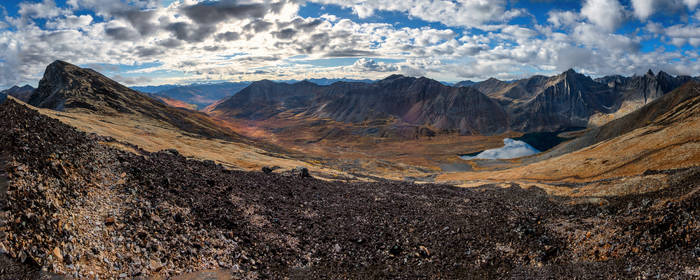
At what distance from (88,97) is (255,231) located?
125m

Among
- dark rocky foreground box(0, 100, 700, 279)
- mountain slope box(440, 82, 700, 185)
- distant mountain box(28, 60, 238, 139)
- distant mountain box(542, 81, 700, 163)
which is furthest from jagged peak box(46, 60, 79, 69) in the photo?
distant mountain box(542, 81, 700, 163)

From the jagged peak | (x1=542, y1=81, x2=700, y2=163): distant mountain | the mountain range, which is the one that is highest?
the jagged peak

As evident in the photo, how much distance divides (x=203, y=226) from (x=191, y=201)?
338 cm

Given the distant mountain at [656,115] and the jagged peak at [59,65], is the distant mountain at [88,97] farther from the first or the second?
the distant mountain at [656,115]

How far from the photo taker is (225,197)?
28359 millimetres

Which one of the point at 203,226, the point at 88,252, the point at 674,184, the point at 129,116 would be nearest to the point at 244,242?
the point at 203,226

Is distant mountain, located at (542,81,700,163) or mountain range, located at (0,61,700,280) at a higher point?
distant mountain, located at (542,81,700,163)

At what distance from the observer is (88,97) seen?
372ft

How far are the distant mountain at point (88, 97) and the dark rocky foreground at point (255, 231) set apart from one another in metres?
100

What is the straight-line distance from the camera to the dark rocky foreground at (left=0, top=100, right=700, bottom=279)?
1612 cm

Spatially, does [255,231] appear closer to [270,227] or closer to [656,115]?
[270,227]

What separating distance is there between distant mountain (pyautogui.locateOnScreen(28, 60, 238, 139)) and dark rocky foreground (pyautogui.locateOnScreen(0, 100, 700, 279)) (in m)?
100

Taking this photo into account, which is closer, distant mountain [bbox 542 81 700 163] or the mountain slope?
the mountain slope

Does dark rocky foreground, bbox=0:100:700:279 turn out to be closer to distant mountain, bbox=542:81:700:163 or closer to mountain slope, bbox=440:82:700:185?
mountain slope, bbox=440:82:700:185
